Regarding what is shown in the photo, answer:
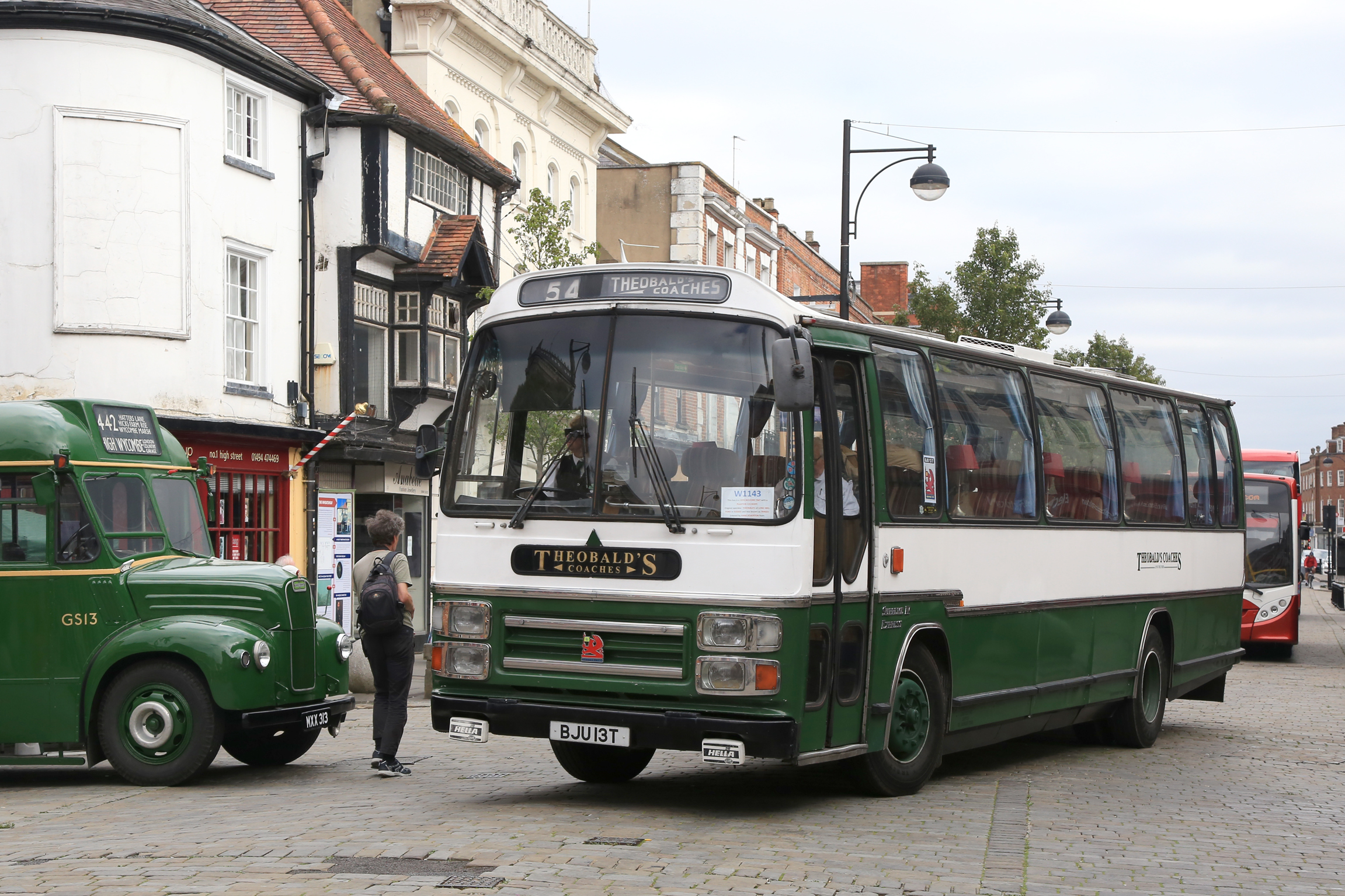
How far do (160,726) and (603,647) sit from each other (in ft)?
12.5

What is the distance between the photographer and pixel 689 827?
30.6 feet

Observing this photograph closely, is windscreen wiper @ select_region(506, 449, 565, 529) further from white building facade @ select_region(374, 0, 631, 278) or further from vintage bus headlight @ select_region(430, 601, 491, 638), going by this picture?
white building facade @ select_region(374, 0, 631, 278)

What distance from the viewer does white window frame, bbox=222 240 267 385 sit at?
2292 cm

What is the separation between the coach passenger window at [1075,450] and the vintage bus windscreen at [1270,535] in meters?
15.5

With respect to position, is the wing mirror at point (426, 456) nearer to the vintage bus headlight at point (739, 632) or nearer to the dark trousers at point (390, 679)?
the dark trousers at point (390, 679)

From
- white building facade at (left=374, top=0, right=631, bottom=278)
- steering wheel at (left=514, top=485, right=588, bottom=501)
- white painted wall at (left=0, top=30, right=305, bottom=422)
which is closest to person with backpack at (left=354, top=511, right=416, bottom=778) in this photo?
steering wheel at (left=514, top=485, right=588, bottom=501)

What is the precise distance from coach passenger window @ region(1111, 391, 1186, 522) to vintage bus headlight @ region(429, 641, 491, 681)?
22.6ft

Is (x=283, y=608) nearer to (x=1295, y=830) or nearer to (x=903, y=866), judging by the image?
(x=903, y=866)

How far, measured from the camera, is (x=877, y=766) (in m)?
10.5

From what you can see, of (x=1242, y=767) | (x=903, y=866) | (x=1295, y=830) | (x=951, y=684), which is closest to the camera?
(x=903, y=866)

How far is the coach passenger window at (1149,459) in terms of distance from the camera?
14.8 m

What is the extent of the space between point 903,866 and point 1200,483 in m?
9.53

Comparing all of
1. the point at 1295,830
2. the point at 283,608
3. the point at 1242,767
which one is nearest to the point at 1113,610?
the point at 1242,767

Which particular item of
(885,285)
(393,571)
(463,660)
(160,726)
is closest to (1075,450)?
(393,571)
